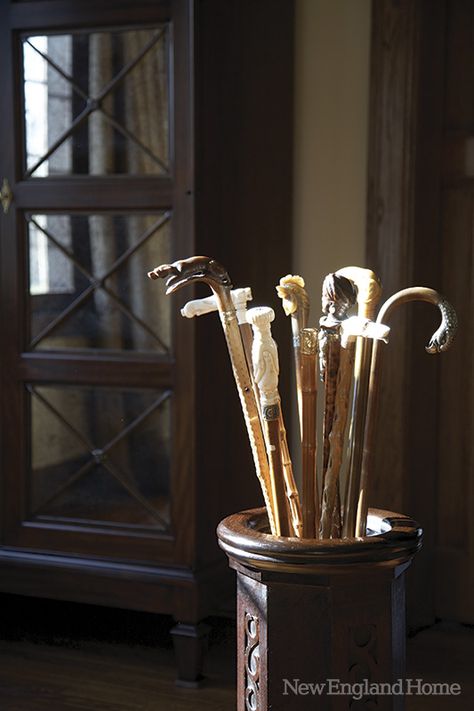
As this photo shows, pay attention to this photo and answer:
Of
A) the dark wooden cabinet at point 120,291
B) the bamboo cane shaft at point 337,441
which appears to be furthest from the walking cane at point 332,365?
the dark wooden cabinet at point 120,291

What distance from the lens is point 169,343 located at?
2.42 m

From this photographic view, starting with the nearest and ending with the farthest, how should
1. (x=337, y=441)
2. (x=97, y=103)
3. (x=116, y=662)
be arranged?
(x=337, y=441) < (x=97, y=103) < (x=116, y=662)

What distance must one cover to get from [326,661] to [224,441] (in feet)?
4.17

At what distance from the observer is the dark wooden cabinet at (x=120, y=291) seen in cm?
238

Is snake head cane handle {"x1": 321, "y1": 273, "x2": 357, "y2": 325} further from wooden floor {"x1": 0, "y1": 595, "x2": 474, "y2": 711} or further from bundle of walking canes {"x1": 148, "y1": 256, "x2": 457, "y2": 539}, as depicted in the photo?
wooden floor {"x1": 0, "y1": 595, "x2": 474, "y2": 711}

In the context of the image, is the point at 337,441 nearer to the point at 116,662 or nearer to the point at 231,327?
the point at 231,327

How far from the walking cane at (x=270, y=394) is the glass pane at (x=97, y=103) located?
1.11 meters

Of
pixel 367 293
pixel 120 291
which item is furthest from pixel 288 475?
pixel 120 291

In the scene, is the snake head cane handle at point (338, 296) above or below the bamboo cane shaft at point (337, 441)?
above

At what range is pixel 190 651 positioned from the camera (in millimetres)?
2432

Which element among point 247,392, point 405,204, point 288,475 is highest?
point 405,204

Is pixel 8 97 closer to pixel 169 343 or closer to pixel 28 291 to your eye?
pixel 28 291

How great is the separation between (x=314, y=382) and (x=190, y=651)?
4.08ft

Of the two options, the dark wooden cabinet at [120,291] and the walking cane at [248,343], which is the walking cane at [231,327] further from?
the dark wooden cabinet at [120,291]
